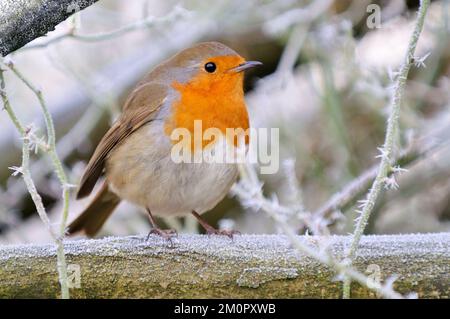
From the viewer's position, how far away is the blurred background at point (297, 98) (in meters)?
3.64

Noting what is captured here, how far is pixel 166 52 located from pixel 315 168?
3.86 ft

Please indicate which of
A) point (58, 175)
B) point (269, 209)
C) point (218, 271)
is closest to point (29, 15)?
point (58, 175)

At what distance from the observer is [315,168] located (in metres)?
3.83

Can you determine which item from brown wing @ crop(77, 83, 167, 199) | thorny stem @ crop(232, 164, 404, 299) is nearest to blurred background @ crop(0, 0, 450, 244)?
brown wing @ crop(77, 83, 167, 199)

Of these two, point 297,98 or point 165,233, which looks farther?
point 297,98

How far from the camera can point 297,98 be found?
5156 mm

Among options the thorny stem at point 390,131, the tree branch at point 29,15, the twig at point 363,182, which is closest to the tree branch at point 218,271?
the thorny stem at point 390,131

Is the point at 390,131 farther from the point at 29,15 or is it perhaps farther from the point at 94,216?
the point at 94,216

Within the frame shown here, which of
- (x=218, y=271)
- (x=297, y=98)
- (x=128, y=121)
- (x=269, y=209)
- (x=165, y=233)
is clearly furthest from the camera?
(x=297, y=98)

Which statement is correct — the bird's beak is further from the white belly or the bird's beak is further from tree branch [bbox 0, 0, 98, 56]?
tree branch [bbox 0, 0, 98, 56]

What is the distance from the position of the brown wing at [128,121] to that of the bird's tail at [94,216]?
209mm

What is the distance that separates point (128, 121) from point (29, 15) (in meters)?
1.44

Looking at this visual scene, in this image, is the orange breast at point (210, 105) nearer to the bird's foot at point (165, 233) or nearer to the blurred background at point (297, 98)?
the bird's foot at point (165, 233)
